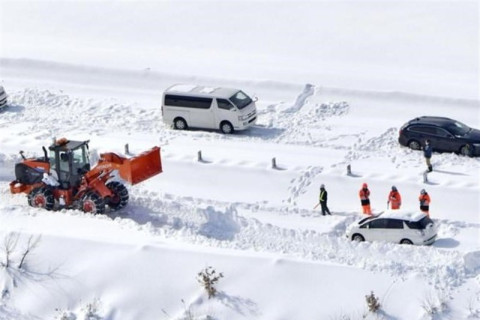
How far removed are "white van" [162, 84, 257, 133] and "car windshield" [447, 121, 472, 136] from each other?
722 cm

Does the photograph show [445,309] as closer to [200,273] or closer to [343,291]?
[343,291]

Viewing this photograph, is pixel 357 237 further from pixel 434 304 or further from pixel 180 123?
pixel 180 123

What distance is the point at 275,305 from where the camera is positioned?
1266 inches

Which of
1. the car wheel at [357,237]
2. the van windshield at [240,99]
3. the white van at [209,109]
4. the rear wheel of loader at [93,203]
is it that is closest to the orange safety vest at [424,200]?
the car wheel at [357,237]

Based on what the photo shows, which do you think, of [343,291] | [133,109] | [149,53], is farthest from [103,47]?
[343,291]

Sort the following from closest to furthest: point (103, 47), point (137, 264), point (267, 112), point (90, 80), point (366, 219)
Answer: point (137, 264)
point (366, 219)
point (267, 112)
point (90, 80)
point (103, 47)

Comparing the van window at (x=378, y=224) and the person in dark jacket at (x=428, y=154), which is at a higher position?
the person in dark jacket at (x=428, y=154)

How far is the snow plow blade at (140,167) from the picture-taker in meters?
36.5

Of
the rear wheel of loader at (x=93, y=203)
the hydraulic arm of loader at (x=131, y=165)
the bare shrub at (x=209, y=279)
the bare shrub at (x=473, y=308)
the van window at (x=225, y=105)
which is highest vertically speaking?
the van window at (x=225, y=105)

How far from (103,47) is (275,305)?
26.2 metres

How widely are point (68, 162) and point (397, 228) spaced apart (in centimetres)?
961

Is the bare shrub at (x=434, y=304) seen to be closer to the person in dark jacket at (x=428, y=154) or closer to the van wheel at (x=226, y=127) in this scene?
the person in dark jacket at (x=428, y=154)

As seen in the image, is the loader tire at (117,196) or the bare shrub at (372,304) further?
the loader tire at (117,196)

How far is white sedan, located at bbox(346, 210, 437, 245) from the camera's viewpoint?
3512 centimetres
